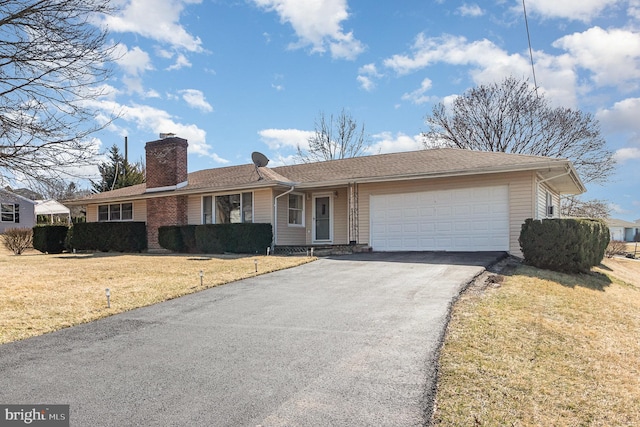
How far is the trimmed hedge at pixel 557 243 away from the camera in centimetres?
1045

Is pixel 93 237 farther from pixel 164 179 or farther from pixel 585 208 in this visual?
pixel 585 208

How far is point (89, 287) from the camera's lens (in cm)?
855

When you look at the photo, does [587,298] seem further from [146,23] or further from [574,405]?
[146,23]

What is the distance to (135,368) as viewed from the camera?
4301mm

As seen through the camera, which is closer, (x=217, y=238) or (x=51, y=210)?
(x=217, y=238)

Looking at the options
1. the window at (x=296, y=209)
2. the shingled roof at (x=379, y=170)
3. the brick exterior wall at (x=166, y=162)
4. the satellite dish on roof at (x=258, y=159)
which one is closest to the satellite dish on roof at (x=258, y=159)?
the satellite dish on roof at (x=258, y=159)

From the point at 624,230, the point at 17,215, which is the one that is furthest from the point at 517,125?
the point at 624,230

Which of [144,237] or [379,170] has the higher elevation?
[379,170]

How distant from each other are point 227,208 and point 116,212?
23.4 feet

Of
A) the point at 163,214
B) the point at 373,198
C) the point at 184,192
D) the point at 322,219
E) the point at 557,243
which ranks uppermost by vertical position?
Result: the point at 184,192

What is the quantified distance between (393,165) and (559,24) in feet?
21.5

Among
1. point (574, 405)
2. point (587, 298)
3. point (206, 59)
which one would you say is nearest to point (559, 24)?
point (587, 298)

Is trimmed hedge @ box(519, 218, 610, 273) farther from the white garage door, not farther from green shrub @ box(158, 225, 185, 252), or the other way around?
green shrub @ box(158, 225, 185, 252)

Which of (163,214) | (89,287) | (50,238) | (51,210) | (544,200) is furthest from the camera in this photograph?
(51,210)
